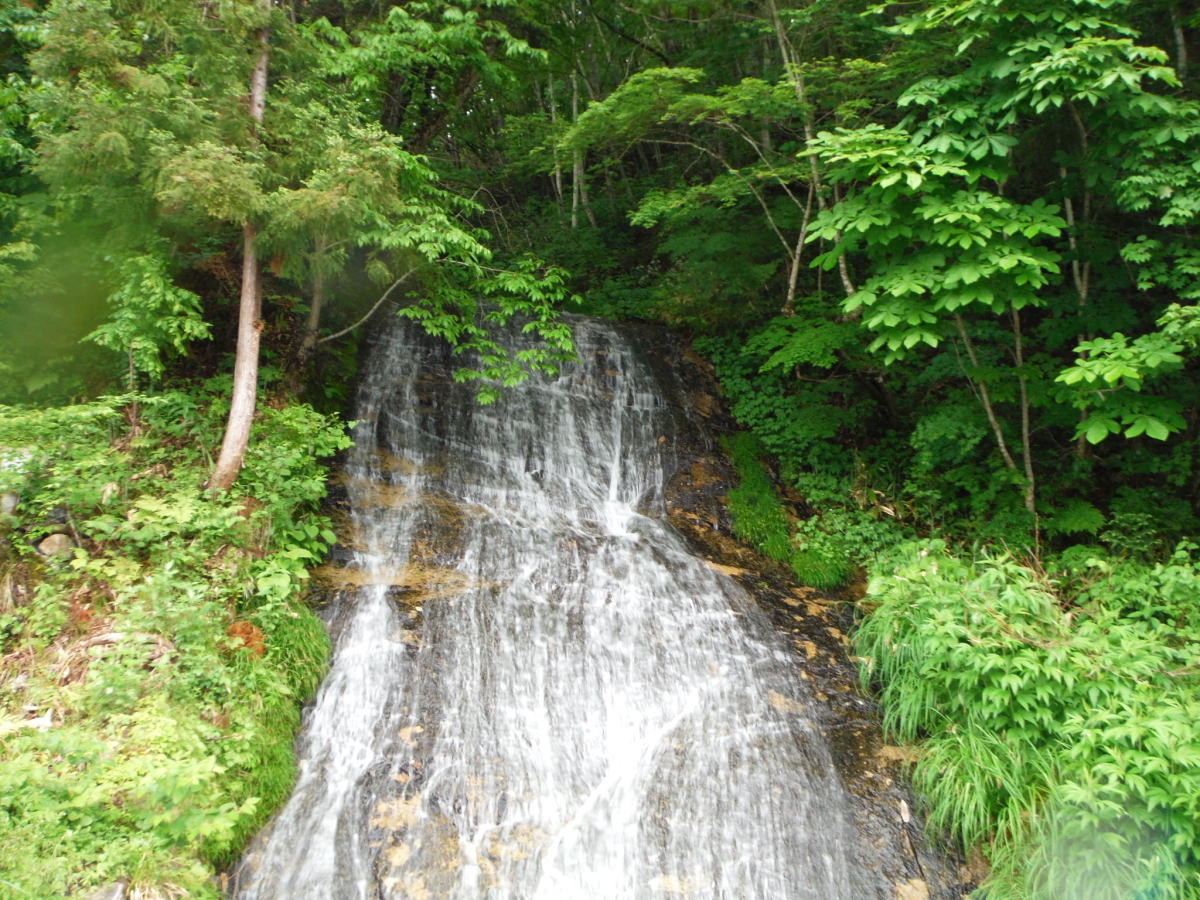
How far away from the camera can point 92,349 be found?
679cm

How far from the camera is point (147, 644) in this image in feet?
14.9

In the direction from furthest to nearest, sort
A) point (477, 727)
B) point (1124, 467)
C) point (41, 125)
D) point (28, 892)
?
point (1124, 467) → point (41, 125) → point (477, 727) → point (28, 892)

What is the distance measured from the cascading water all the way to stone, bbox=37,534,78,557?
2.13 m

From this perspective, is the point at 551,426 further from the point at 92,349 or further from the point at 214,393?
the point at 92,349

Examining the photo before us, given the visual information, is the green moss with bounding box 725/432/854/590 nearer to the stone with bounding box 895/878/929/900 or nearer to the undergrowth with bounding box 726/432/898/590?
the undergrowth with bounding box 726/432/898/590

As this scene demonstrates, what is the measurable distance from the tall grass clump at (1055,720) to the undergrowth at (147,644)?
16.0 feet

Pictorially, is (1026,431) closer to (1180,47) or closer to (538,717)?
(1180,47)

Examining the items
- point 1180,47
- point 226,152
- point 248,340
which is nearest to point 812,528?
point 1180,47

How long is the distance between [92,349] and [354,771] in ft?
17.2

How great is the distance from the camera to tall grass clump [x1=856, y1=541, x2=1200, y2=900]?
3812 mm

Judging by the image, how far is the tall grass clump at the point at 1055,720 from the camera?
3.81m

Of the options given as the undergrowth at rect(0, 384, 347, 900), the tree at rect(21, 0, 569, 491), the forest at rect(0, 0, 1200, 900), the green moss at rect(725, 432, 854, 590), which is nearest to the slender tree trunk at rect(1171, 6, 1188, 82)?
the forest at rect(0, 0, 1200, 900)

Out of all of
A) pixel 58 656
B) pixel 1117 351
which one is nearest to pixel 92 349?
pixel 58 656

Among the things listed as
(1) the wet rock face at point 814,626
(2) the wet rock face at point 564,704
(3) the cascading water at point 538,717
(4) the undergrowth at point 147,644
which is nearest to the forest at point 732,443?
(4) the undergrowth at point 147,644
